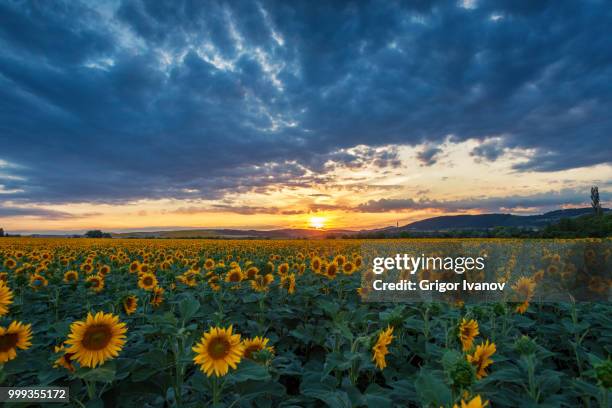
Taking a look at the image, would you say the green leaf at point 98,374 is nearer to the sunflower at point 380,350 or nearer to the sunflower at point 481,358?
the sunflower at point 380,350

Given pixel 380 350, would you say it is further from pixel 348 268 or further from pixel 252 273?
pixel 348 268

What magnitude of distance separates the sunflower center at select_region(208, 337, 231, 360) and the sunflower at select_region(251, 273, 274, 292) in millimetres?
3254

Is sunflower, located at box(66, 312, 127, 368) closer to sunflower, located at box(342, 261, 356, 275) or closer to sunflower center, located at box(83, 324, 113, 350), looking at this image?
sunflower center, located at box(83, 324, 113, 350)

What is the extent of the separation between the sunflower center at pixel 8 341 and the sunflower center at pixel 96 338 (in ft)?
1.70

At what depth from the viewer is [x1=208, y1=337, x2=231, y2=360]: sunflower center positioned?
257 cm

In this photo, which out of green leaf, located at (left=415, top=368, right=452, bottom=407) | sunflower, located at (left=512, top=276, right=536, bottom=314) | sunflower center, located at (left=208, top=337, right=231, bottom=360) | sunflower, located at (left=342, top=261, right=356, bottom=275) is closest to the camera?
green leaf, located at (left=415, top=368, right=452, bottom=407)

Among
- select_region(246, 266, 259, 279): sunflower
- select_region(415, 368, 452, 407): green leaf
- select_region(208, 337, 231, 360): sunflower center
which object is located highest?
select_region(246, 266, 259, 279): sunflower

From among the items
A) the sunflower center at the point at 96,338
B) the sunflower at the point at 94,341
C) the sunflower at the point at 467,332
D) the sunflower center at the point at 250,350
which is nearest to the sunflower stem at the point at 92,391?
the sunflower at the point at 94,341

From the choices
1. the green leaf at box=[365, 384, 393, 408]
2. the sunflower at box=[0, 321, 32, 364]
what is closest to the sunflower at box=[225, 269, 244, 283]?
the sunflower at box=[0, 321, 32, 364]

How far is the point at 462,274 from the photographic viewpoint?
6.50m

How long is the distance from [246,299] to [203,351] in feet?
8.63

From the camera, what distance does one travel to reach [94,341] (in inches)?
105

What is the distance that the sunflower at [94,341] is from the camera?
102 inches

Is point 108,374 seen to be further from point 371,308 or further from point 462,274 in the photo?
point 462,274
